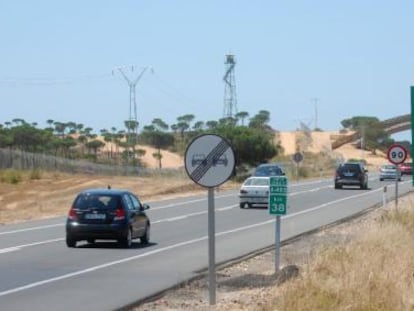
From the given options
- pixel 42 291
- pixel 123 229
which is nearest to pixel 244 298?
pixel 42 291

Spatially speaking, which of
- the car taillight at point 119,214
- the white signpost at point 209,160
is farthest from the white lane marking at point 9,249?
the white signpost at point 209,160

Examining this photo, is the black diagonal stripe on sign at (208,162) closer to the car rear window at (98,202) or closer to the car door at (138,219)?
the car rear window at (98,202)

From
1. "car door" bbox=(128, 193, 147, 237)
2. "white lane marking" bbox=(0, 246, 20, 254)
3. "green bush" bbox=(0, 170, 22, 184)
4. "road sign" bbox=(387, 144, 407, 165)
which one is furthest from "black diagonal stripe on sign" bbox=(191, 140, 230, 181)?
"green bush" bbox=(0, 170, 22, 184)

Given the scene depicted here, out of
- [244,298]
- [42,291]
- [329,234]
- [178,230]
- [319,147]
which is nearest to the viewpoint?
[244,298]

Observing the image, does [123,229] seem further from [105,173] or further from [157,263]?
[105,173]

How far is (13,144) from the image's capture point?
459 feet

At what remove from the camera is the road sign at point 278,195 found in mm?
17750

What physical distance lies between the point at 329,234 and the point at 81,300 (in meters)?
15.1

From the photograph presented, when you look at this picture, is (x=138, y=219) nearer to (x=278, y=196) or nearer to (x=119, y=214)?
(x=119, y=214)

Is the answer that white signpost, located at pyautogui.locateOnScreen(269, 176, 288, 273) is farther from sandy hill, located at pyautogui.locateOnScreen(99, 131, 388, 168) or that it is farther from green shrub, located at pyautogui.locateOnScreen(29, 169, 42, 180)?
sandy hill, located at pyautogui.locateOnScreen(99, 131, 388, 168)

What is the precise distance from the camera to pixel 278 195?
1789 cm

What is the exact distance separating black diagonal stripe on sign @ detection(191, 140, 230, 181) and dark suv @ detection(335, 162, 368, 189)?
2062 inches

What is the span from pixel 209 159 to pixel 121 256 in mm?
9545

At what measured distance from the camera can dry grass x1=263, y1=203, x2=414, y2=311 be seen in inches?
441
